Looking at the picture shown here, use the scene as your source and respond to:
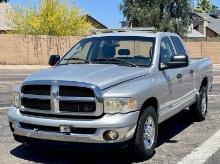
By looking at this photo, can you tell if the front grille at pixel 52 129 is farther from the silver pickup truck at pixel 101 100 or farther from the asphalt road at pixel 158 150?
the asphalt road at pixel 158 150

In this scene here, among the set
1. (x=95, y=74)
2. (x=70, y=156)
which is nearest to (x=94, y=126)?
(x=95, y=74)

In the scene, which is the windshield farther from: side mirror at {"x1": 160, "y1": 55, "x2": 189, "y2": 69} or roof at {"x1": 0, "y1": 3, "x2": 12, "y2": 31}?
roof at {"x1": 0, "y1": 3, "x2": 12, "y2": 31}

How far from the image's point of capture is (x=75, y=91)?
20.1 ft

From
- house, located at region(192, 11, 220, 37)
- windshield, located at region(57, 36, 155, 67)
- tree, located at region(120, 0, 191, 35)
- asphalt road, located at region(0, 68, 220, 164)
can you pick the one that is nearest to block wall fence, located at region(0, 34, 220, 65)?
tree, located at region(120, 0, 191, 35)

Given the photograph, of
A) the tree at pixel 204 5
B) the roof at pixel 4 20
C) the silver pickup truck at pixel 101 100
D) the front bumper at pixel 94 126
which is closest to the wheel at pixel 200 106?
the silver pickup truck at pixel 101 100

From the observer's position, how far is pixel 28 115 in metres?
6.45

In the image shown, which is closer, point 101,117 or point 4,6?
point 101,117

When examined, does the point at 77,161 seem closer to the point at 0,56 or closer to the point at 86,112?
the point at 86,112

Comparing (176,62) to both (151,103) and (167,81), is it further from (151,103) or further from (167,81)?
(151,103)

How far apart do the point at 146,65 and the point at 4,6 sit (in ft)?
147

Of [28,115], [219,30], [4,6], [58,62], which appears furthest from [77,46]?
[219,30]

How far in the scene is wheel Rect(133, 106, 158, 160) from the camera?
6418 millimetres

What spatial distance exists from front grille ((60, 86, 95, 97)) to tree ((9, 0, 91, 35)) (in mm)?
31427

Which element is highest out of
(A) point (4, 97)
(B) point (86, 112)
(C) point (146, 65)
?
(C) point (146, 65)
